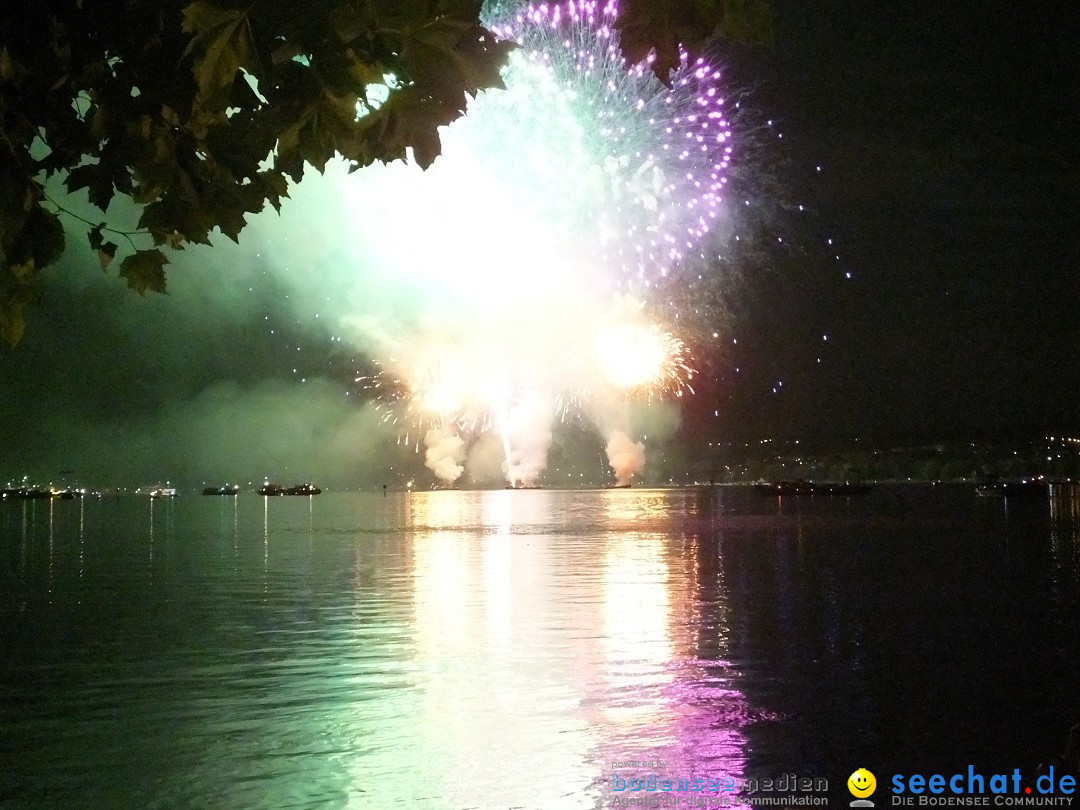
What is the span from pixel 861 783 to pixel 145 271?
6703mm

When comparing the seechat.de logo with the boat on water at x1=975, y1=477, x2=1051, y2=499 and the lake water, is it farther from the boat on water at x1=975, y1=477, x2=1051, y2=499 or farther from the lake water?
the boat on water at x1=975, y1=477, x2=1051, y2=499

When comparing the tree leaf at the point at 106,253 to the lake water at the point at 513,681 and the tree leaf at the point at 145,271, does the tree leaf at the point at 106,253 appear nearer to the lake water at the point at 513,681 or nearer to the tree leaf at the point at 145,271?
the tree leaf at the point at 145,271

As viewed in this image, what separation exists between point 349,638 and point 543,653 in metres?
3.50

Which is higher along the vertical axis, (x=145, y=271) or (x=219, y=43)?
(x=219, y=43)

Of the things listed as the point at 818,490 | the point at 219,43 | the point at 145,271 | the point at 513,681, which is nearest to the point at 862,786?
the point at 513,681

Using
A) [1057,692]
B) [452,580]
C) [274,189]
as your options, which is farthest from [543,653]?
[452,580]

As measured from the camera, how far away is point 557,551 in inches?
1588

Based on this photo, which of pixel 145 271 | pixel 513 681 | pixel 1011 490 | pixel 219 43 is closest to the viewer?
pixel 219 43

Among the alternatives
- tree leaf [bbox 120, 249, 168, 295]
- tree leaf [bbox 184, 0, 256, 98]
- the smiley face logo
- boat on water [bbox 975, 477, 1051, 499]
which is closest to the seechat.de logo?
the smiley face logo

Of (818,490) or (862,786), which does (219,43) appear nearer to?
(862,786)

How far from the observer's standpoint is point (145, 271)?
6121 mm

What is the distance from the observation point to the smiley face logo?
8709mm

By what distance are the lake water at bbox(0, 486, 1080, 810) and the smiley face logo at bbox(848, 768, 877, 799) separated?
0.15 metres

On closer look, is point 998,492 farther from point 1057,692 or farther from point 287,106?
point 287,106
